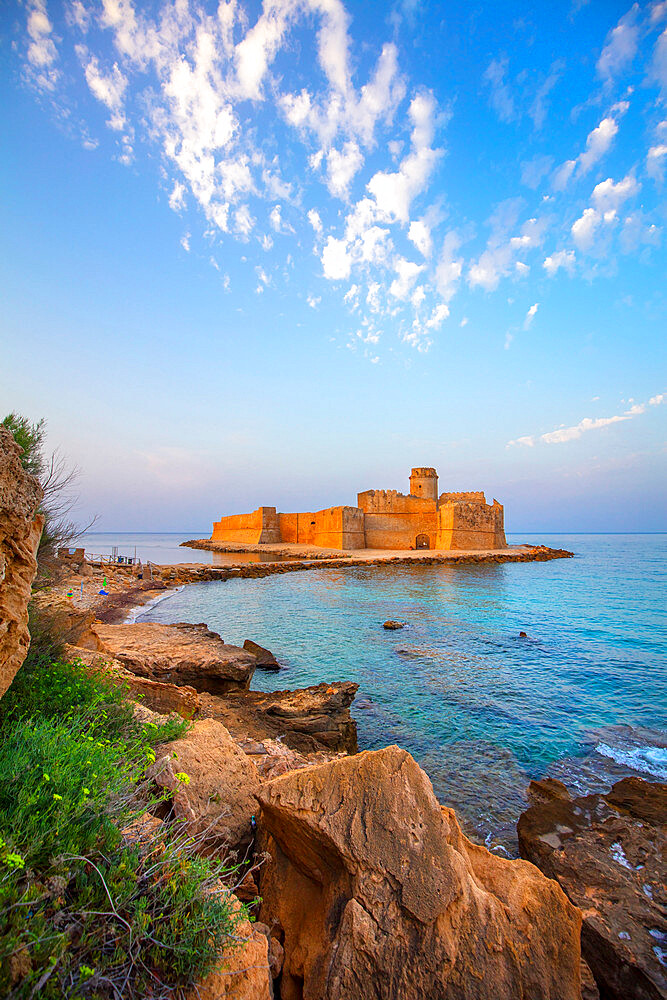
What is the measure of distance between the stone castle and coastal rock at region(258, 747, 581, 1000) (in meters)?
32.7

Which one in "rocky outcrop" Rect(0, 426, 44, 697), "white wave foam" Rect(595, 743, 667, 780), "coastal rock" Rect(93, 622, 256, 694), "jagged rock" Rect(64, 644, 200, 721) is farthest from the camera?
"coastal rock" Rect(93, 622, 256, 694)

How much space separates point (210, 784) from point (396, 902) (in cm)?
145

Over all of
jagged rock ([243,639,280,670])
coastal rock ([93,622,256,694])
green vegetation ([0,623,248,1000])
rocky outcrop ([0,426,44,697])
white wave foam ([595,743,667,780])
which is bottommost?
white wave foam ([595,743,667,780])

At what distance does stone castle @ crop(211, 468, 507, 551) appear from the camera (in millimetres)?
35188

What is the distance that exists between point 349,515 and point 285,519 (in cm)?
1140

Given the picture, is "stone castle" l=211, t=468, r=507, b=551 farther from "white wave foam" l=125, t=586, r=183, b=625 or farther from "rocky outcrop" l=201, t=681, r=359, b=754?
"rocky outcrop" l=201, t=681, r=359, b=754

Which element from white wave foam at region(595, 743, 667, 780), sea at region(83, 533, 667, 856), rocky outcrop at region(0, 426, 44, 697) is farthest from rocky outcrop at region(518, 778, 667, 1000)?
rocky outcrop at region(0, 426, 44, 697)

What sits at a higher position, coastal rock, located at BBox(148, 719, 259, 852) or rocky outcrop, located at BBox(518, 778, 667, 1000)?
coastal rock, located at BBox(148, 719, 259, 852)

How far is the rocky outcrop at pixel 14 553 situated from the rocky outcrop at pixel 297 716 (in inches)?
135

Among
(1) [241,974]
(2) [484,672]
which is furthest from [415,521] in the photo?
(1) [241,974]

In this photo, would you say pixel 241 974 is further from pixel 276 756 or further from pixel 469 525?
pixel 469 525

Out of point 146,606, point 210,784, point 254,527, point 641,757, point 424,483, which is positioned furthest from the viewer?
point 254,527

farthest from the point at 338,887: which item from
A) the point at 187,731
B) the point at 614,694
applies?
the point at 614,694

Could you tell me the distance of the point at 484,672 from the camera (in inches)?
333
